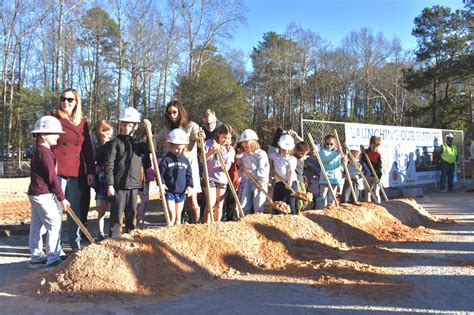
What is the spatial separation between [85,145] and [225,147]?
81.7 inches

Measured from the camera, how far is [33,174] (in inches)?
189

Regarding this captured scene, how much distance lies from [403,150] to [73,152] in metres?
11.3

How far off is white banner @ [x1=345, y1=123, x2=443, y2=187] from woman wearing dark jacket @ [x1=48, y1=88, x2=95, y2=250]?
24.6 feet

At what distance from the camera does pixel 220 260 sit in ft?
15.6

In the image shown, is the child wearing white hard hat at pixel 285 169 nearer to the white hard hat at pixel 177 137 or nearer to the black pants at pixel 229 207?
the black pants at pixel 229 207

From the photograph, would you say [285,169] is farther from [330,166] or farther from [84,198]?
[84,198]

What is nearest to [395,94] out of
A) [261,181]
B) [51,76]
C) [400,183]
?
[51,76]

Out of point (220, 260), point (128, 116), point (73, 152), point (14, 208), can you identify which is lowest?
point (14, 208)

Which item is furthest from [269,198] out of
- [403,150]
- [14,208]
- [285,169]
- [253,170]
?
[403,150]

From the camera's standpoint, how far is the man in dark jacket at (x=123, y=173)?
5324 millimetres

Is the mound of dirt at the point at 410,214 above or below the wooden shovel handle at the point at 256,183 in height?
below

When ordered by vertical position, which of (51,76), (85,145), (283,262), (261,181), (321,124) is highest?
(51,76)

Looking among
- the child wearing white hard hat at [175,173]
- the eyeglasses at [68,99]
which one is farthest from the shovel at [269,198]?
the eyeglasses at [68,99]

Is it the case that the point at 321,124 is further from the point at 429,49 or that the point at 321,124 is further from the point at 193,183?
the point at 429,49
